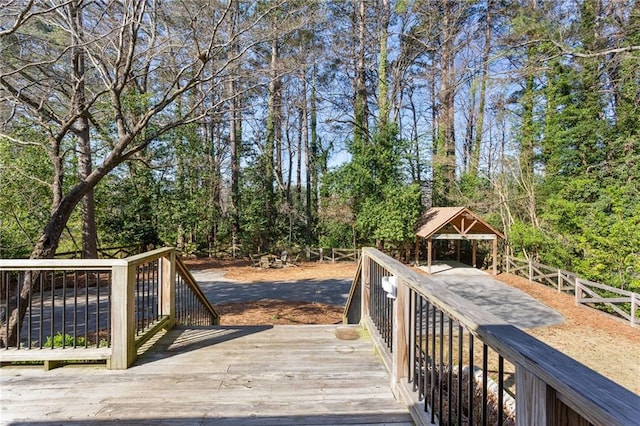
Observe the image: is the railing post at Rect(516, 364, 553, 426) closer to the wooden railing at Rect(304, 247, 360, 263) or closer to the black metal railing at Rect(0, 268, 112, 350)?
the black metal railing at Rect(0, 268, 112, 350)

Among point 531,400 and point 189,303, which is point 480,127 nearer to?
point 189,303

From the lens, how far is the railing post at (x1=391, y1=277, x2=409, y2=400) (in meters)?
2.27

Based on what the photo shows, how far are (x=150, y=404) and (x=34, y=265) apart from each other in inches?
62.9

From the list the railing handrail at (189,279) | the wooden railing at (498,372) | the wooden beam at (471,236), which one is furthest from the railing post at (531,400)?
the wooden beam at (471,236)

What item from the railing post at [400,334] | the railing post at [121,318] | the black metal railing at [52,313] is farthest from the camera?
the black metal railing at [52,313]

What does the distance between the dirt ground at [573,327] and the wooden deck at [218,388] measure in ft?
13.1

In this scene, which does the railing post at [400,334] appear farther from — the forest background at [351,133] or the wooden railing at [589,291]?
the wooden railing at [589,291]

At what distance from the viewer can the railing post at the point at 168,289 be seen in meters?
3.73

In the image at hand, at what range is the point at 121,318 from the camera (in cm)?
274

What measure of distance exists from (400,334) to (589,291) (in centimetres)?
943

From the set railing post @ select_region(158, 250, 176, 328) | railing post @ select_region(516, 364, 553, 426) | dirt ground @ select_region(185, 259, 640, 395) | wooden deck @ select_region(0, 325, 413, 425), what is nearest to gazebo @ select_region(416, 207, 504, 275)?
dirt ground @ select_region(185, 259, 640, 395)

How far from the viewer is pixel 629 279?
8.80 m

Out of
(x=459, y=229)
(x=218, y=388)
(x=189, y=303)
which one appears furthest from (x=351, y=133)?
(x=218, y=388)

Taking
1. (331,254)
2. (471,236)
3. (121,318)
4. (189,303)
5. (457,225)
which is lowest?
(331,254)
